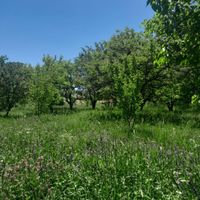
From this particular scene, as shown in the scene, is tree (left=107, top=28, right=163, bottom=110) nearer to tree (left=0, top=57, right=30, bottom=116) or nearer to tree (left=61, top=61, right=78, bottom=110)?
tree (left=0, top=57, right=30, bottom=116)

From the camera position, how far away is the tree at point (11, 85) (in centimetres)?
3359

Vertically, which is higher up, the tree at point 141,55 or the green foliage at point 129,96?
the tree at point 141,55

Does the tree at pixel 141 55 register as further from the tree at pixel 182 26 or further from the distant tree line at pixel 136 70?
the tree at pixel 182 26

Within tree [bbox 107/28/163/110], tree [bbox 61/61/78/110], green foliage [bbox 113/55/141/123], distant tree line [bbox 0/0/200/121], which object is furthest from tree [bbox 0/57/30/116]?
green foliage [bbox 113/55/141/123]

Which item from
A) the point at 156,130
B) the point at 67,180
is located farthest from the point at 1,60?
the point at 67,180

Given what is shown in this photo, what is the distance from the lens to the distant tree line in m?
5.11

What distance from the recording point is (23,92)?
35156 mm

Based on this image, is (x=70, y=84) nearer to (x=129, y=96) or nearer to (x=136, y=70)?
(x=136, y=70)

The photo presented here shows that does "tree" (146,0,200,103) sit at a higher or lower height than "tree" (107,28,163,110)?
lower

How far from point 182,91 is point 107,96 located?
6316mm

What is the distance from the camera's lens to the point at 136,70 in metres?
23.3

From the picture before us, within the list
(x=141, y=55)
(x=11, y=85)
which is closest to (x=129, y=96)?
(x=141, y=55)

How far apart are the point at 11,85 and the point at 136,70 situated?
15.2m

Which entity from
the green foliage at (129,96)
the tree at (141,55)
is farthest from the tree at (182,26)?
the tree at (141,55)
